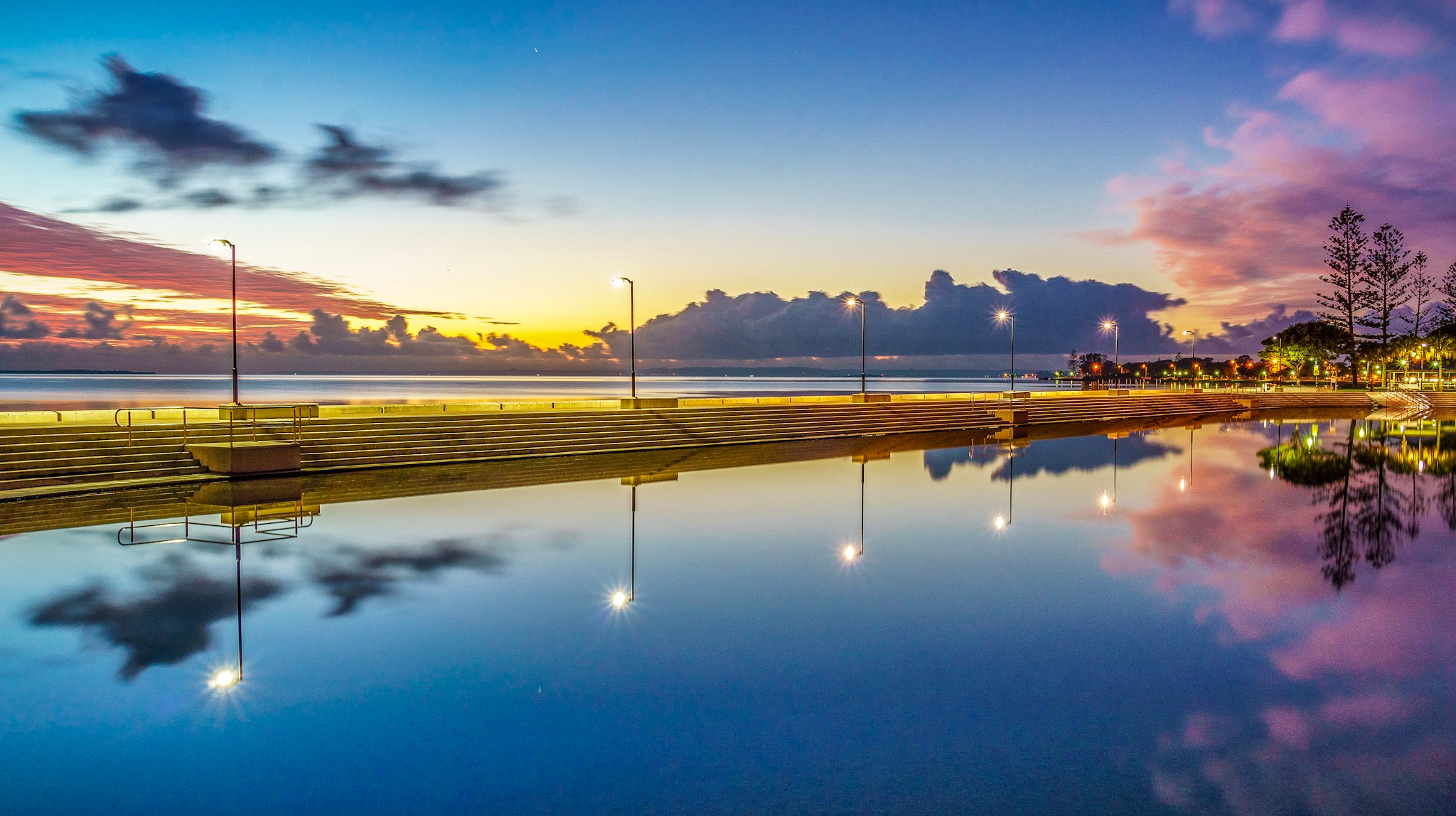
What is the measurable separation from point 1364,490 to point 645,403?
67.1 ft

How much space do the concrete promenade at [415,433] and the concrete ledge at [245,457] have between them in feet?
0.12

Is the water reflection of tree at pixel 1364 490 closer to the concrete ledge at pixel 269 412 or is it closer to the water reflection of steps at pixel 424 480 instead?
the water reflection of steps at pixel 424 480

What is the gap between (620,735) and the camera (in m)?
5.56

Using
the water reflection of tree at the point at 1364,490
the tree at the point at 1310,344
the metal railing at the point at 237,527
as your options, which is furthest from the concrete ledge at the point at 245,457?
the tree at the point at 1310,344

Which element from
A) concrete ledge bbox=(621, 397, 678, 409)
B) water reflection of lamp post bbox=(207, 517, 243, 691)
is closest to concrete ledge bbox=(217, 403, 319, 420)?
concrete ledge bbox=(621, 397, 678, 409)

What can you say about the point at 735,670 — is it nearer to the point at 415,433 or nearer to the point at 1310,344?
the point at 415,433

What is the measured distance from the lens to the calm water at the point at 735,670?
4.96 m

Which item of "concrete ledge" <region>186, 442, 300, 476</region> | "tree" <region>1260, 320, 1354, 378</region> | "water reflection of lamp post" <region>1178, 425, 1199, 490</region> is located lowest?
"water reflection of lamp post" <region>1178, 425, 1199, 490</region>

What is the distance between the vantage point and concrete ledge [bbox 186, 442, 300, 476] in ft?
61.2

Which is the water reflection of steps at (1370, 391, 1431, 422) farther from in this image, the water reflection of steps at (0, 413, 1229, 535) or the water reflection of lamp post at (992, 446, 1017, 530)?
the water reflection of lamp post at (992, 446, 1017, 530)

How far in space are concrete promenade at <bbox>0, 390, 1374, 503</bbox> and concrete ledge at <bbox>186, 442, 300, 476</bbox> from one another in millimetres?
36

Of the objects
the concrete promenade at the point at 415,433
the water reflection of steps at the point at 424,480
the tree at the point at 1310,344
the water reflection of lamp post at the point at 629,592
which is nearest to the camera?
the water reflection of lamp post at the point at 629,592

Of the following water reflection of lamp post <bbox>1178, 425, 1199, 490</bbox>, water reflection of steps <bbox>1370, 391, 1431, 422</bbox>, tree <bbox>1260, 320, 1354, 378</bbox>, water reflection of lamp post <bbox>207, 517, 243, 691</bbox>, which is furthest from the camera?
tree <bbox>1260, 320, 1354, 378</bbox>

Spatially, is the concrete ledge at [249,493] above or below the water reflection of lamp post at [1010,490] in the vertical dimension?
above
